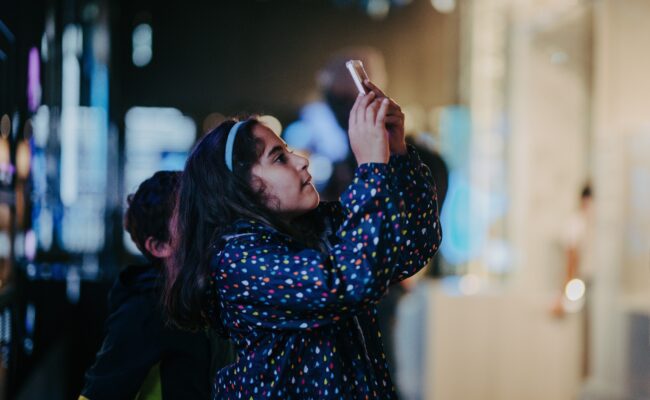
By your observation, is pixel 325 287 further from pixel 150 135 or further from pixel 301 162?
pixel 150 135

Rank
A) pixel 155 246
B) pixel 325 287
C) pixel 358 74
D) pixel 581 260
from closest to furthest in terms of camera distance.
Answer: pixel 325 287 → pixel 358 74 → pixel 155 246 → pixel 581 260

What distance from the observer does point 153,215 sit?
2.02m

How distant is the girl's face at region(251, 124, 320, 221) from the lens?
158 centimetres

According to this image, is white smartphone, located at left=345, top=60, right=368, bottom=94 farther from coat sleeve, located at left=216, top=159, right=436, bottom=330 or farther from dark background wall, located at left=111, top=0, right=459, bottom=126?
dark background wall, located at left=111, top=0, right=459, bottom=126

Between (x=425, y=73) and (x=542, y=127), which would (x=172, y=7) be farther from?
(x=542, y=127)

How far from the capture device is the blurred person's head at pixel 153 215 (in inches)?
79.1

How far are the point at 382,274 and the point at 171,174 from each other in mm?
815

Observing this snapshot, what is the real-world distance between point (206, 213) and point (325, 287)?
314 millimetres

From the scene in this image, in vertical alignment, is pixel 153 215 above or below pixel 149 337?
above

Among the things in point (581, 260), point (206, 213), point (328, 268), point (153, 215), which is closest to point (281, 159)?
point (206, 213)

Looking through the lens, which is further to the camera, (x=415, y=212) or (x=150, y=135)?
(x=150, y=135)

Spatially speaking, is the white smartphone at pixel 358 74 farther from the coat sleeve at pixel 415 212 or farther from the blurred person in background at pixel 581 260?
the blurred person in background at pixel 581 260

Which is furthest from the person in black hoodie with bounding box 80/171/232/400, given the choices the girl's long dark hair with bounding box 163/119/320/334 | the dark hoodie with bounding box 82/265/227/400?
the girl's long dark hair with bounding box 163/119/320/334

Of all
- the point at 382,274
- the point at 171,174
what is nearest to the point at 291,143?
the point at 171,174
